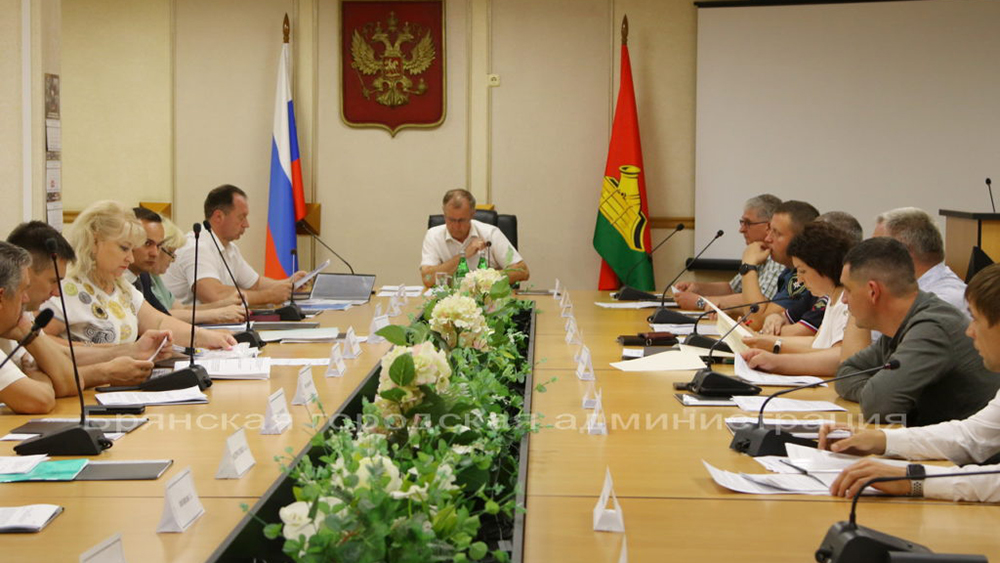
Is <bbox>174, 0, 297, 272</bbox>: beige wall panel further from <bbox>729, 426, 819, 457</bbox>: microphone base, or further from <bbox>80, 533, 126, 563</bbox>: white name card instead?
<bbox>80, 533, 126, 563</bbox>: white name card

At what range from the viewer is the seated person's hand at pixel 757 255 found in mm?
5062

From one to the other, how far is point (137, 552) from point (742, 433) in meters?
1.29

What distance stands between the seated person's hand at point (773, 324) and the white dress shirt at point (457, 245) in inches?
80.9

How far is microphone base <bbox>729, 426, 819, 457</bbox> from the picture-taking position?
228 centimetres

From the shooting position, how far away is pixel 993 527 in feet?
5.92

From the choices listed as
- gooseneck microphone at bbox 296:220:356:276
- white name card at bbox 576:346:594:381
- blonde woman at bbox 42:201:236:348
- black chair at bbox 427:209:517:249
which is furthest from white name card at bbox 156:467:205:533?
gooseneck microphone at bbox 296:220:356:276

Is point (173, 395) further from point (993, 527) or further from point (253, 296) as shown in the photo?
point (253, 296)

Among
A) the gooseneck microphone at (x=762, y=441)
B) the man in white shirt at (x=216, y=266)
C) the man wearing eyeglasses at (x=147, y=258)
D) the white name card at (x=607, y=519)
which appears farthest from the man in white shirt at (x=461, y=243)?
the white name card at (x=607, y=519)

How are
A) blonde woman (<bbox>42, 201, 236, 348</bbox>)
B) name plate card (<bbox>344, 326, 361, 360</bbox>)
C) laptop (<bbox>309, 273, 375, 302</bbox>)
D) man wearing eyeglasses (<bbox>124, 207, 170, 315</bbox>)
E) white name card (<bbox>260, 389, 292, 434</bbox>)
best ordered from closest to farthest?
white name card (<bbox>260, 389, 292, 434</bbox>), blonde woman (<bbox>42, 201, 236, 348</bbox>), name plate card (<bbox>344, 326, 361, 360</bbox>), man wearing eyeglasses (<bbox>124, 207, 170, 315</bbox>), laptop (<bbox>309, 273, 375, 302</bbox>)

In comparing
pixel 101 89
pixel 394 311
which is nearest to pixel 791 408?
pixel 394 311

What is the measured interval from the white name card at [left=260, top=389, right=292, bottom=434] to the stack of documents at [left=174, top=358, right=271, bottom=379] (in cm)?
68

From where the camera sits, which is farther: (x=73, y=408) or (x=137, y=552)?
(x=73, y=408)

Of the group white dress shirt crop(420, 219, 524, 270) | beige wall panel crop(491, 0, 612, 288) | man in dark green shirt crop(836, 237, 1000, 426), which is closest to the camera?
man in dark green shirt crop(836, 237, 1000, 426)

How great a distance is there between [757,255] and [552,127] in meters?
2.44
